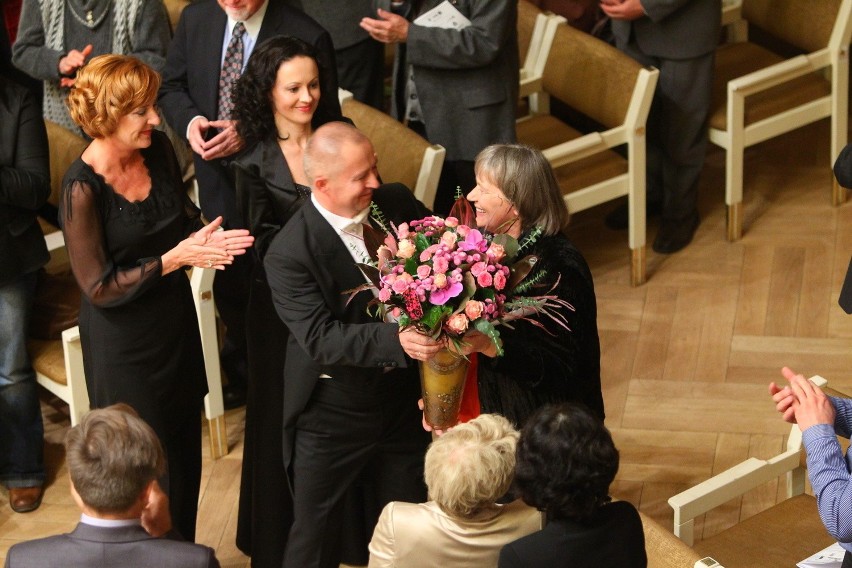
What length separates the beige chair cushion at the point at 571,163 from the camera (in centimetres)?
554

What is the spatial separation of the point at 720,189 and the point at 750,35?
147cm

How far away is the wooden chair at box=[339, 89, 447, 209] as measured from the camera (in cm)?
470

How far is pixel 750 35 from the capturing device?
749cm

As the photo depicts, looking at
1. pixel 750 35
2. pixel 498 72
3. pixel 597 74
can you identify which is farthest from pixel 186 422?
pixel 750 35

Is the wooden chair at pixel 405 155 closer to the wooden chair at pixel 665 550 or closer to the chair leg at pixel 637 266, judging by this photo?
the chair leg at pixel 637 266

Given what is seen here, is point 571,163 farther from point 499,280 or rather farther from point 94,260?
point 499,280

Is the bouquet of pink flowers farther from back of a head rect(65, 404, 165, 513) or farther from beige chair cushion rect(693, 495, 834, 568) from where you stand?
beige chair cushion rect(693, 495, 834, 568)

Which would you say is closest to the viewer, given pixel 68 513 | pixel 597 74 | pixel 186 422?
pixel 186 422

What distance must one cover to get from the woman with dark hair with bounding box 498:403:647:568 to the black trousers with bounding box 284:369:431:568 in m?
0.93

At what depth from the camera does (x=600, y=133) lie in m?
5.42

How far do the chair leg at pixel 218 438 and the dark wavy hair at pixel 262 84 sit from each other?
3.87 ft

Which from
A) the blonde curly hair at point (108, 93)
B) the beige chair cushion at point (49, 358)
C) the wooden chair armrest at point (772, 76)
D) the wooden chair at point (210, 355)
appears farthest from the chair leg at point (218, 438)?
the wooden chair armrest at point (772, 76)

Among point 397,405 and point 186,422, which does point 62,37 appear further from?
point 397,405

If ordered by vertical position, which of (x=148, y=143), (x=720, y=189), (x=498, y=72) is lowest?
(x=720, y=189)
